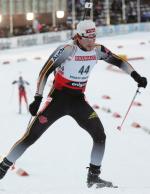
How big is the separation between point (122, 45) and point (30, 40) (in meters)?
6.61

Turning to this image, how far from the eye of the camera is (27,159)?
40.7 feet

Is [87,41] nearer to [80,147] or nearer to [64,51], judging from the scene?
[64,51]

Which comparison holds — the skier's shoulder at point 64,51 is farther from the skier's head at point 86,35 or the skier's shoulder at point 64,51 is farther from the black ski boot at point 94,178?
the black ski boot at point 94,178

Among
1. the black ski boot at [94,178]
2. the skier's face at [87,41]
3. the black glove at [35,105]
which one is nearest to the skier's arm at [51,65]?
the black glove at [35,105]

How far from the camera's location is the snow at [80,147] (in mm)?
9977

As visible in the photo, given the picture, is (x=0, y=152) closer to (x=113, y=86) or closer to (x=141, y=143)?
(x=141, y=143)

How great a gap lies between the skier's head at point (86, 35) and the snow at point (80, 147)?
5.73 feet

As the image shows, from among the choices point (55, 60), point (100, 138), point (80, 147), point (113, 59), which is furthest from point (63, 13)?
point (55, 60)

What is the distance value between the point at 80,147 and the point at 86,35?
7.38 meters

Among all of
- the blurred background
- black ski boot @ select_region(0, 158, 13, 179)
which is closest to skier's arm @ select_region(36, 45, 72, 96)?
black ski boot @ select_region(0, 158, 13, 179)

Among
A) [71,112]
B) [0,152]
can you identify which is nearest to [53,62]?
[71,112]

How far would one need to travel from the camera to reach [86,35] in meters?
6.60

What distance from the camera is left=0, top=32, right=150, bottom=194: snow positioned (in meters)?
9.98

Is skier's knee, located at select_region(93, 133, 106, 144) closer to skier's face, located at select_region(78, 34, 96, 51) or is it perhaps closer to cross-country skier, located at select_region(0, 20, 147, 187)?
cross-country skier, located at select_region(0, 20, 147, 187)
